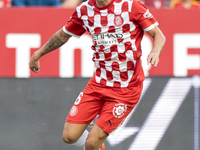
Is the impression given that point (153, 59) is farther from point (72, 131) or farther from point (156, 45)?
point (72, 131)

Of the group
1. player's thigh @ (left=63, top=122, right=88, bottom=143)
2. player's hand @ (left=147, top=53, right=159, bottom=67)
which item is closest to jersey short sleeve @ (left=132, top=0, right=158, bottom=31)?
player's hand @ (left=147, top=53, right=159, bottom=67)

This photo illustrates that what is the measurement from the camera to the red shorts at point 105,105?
11.8ft

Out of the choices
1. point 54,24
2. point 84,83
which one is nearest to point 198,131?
point 84,83

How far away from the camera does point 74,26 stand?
3.75 meters

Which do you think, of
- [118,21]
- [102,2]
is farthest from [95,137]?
[102,2]

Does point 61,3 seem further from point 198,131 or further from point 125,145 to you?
point 198,131

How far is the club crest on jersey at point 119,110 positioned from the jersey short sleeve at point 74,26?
875mm

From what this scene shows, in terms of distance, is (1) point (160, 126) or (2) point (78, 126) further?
(1) point (160, 126)

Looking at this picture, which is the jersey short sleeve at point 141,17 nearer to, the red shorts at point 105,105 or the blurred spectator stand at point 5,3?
the red shorts at point 105,105

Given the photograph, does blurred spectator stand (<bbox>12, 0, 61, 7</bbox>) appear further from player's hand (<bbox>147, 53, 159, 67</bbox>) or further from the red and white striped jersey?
player's hand (<bbox>147, 53, 159, 67</bbox>)

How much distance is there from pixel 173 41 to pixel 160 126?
1.23 m

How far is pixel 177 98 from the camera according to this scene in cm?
505

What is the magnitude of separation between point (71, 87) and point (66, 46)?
0.60 m

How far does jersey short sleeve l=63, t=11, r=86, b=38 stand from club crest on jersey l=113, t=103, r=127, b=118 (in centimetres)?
87
